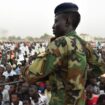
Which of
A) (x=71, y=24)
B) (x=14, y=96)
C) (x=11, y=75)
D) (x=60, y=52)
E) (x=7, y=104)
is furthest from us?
(x=11, y=75)

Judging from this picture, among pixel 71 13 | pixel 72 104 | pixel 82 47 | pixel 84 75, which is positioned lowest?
pixel 72 104

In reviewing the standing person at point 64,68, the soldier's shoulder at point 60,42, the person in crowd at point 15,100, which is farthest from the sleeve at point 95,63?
the person in crowd at point 15,100

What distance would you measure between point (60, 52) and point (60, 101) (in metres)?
0.37

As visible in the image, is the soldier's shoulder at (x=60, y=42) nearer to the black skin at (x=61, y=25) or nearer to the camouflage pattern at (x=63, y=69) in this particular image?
the camouflage pattern at (x=63, y=69)

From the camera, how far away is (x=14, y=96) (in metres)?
7.95

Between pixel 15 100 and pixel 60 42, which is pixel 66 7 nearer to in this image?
pixel 60 42

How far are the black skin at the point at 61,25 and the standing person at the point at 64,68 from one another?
3 cm

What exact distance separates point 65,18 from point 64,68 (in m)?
0.39

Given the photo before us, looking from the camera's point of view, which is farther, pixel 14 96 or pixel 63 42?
pixel 14 96

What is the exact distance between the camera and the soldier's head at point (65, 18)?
3.17 metres

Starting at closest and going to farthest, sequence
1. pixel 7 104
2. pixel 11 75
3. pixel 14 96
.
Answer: pixel 14 96
pixel 7 104
pixel 11 75

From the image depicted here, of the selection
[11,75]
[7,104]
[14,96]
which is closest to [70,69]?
[14,96]

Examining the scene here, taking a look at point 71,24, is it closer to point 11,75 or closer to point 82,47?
point 82,47

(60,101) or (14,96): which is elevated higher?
(60,101)
